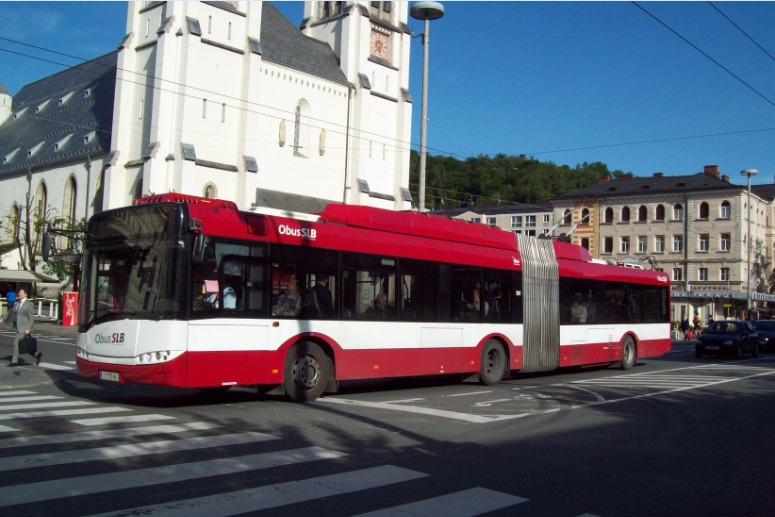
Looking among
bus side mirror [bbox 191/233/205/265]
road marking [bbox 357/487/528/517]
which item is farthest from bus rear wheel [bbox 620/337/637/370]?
road marking [bbox 357/487/528/517]

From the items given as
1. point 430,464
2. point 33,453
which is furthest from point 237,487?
point 33,453

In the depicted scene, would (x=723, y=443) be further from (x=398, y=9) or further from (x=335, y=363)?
(x=398, y=9)

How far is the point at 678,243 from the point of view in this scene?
241 feet

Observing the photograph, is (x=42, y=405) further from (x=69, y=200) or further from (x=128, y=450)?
(x=69, y=200)

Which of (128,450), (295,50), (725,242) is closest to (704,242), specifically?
(725,242)

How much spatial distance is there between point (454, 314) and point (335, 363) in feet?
11.6

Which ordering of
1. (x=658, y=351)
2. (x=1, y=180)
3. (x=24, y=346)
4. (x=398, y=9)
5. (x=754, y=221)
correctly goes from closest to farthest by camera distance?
(x=24, y=346), (x=658, y=351), (x=398, y=9), (x=1, y=180), (x=754, y=221)

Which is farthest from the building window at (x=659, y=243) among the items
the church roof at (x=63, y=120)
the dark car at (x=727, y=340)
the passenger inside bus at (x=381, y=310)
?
the passenger inside bus at (x=381, y=310)

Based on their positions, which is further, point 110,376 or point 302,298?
point 302,298

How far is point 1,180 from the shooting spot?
6381 cm

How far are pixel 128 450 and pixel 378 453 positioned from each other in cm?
262

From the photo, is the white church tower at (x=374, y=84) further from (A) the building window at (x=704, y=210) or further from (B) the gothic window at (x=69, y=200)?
(A) the building window at (x=704, y=210)

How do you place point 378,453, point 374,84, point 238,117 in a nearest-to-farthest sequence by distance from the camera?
point 378,453
point 238,117
point 374,84

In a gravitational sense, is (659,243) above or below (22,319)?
above
